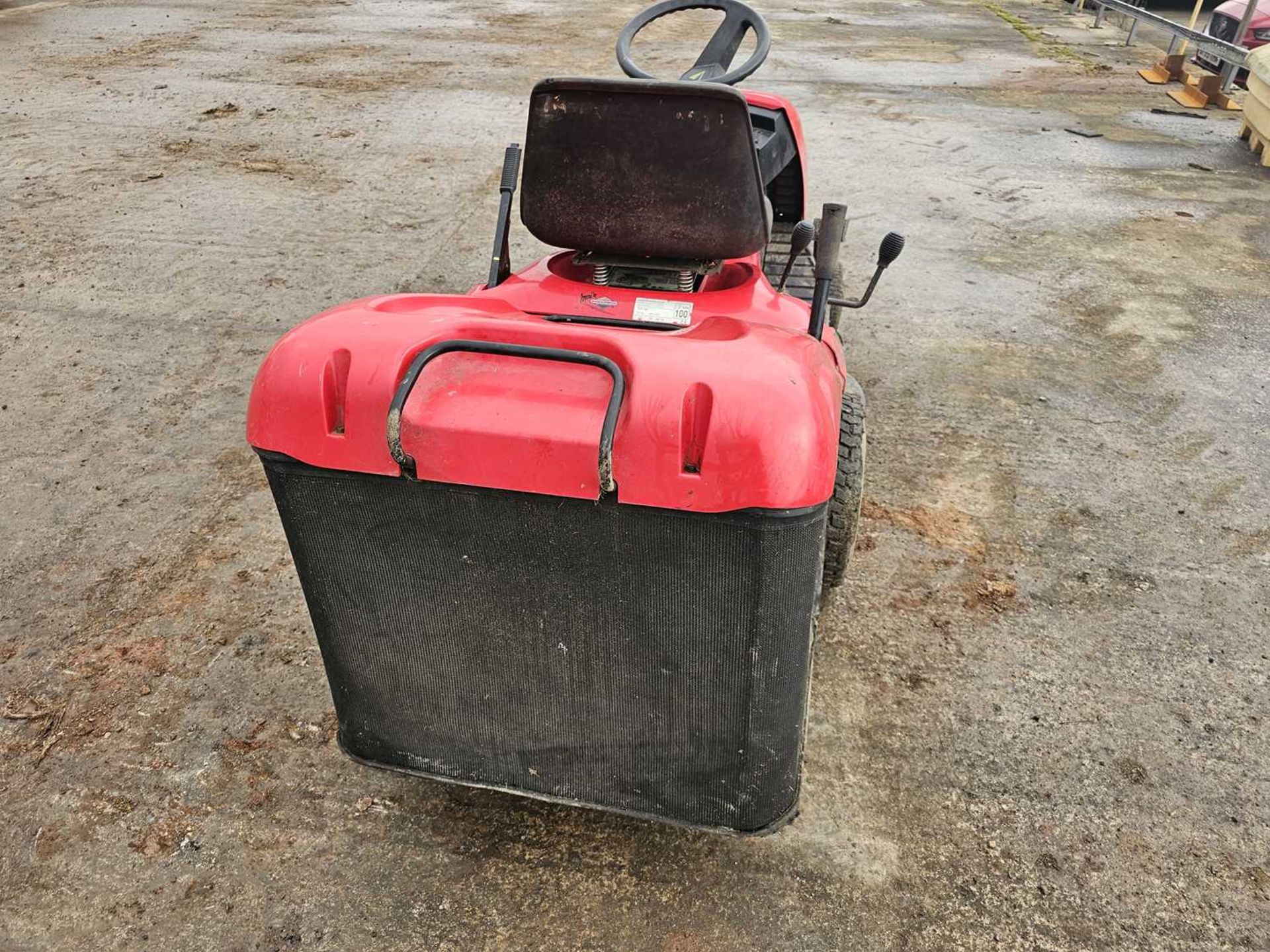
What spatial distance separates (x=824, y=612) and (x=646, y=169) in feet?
4.31

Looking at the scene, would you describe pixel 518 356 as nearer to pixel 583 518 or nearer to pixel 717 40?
pixel 583 518

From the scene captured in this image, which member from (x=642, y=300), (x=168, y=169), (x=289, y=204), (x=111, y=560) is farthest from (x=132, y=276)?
(x=642, y=300)

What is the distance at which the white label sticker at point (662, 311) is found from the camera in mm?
2180

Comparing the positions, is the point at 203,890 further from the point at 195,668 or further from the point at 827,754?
the point at 827,754

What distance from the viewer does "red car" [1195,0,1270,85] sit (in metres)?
8.38

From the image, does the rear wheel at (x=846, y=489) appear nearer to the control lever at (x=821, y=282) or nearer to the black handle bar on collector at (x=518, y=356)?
the control lever at (x=821, y=282)

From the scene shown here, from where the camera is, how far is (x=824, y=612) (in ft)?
8.73

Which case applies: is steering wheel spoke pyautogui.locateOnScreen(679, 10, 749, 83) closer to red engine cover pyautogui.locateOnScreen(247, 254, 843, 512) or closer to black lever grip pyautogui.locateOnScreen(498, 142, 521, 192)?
black lever grip pyautogui.locateOnScreen(498, 142, 521, 192)

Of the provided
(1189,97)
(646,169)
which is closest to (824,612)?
(646,169)

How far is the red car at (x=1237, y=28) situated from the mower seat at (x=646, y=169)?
8350mm

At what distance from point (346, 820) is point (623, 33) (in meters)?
2.70

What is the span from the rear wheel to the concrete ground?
256 mm

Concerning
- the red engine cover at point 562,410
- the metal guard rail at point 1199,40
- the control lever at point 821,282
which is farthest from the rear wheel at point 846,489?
the metal guard rail at point 1199,40

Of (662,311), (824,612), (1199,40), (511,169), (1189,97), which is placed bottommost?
(1189,97)
